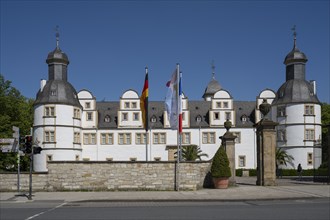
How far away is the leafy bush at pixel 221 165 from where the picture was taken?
2642 cm

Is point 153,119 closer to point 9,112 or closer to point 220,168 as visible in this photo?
A: point 9,112

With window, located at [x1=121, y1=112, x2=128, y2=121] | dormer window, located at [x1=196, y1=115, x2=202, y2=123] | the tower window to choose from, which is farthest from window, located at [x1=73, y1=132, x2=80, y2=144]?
dormer window, located at [x1=196, y1=115, x2=202, y2=123]

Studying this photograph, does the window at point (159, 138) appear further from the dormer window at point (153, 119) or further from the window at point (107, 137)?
the window at point (107, 137)

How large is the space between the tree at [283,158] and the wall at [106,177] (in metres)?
31.1

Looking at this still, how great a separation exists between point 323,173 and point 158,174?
53.8 ft

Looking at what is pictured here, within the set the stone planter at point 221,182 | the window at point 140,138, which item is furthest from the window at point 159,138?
the stone planter at point 221,182

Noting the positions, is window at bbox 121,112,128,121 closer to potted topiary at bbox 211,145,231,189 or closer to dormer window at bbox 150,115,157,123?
dormer window at bbox 150,115,157,123

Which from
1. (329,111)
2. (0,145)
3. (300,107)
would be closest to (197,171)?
(0,145)

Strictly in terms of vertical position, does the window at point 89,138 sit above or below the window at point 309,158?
above

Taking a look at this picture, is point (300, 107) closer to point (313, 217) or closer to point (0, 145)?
point (0, 145)

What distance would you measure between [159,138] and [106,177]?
36010mm

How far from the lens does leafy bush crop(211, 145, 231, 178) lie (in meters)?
26.4

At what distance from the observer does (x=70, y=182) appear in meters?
25.9

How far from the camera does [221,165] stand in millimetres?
26422
